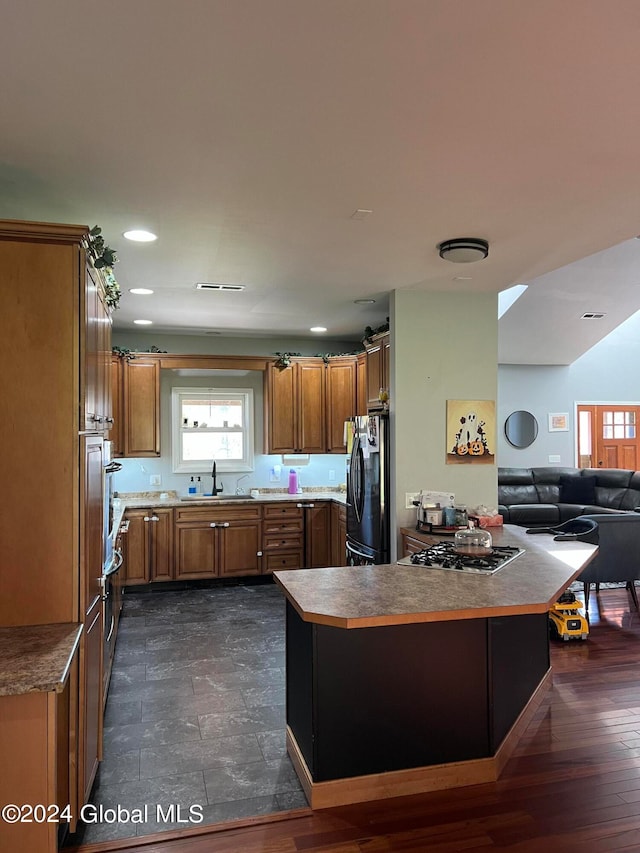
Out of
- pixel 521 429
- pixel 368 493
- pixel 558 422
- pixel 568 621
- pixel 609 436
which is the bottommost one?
pixel 568 621

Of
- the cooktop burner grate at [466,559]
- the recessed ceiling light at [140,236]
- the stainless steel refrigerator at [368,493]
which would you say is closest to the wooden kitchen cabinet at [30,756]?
the cooktop burner grate at [466,559]

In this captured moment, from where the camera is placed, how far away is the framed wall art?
15.1 feet

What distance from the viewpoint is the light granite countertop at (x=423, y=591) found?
7.83 ft

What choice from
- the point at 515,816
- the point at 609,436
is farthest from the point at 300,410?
the point at 609,436

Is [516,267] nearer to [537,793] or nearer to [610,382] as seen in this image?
[537,793]

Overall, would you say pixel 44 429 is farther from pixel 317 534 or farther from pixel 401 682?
pixel 317 534

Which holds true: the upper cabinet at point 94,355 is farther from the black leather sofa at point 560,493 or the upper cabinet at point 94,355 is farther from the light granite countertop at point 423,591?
the black leather sofa at point 560,493

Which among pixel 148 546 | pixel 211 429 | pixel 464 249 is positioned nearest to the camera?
pixel 464 249

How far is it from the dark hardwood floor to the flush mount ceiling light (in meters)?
2.54

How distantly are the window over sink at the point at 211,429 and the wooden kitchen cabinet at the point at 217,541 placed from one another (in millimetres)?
756

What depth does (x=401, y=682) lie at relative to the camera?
2600 mm

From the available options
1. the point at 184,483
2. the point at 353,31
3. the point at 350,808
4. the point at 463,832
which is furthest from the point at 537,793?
the point at 184,483

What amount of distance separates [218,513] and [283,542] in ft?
2.42

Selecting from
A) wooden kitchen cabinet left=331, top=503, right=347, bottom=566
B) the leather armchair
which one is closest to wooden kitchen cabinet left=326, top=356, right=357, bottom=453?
wooden kitchen cabinet left=331, top=503, right=347, bottom=566
